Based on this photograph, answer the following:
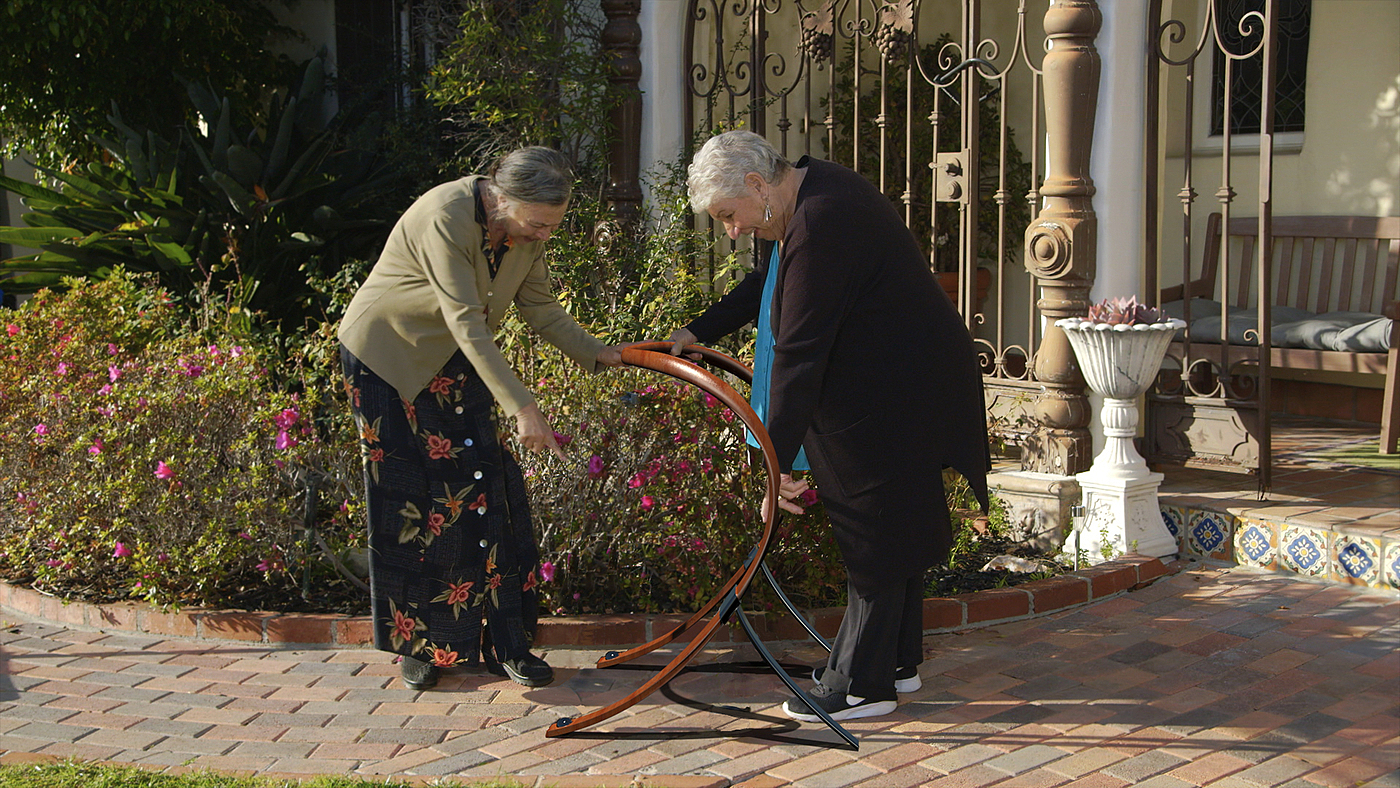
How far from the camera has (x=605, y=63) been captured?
7539mm

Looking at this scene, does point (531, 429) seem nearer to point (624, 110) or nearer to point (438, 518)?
point (438, 518)

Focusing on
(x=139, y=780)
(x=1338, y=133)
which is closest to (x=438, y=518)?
(x=139, y=780)

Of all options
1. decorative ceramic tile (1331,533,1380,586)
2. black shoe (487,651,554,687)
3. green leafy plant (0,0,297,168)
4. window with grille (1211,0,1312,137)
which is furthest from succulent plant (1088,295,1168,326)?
green leafy plant (0,0,297,168)

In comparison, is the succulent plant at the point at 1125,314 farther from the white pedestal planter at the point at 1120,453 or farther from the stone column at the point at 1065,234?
the stone column at the point at 1065,234

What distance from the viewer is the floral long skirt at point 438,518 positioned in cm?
396

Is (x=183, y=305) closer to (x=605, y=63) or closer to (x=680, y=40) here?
(x=605, y=63)

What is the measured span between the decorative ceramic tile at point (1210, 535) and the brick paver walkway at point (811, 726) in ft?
2.06

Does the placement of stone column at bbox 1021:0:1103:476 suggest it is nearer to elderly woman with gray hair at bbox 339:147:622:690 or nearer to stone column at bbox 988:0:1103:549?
stone column at bbox 988:0:1103:549

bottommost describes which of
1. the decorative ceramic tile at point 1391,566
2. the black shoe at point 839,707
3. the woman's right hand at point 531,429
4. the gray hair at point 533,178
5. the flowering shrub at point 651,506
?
the black shoe at point 839,707

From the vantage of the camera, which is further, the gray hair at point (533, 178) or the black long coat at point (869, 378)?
the gray hair at point (533, 178)

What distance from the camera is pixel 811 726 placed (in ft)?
12.2

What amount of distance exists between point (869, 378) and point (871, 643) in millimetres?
811

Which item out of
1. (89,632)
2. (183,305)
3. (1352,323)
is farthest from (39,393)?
(1352,323)

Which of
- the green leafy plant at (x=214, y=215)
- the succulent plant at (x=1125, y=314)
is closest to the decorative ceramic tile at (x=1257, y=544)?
the succulent plant at (x=1125, y=314)
